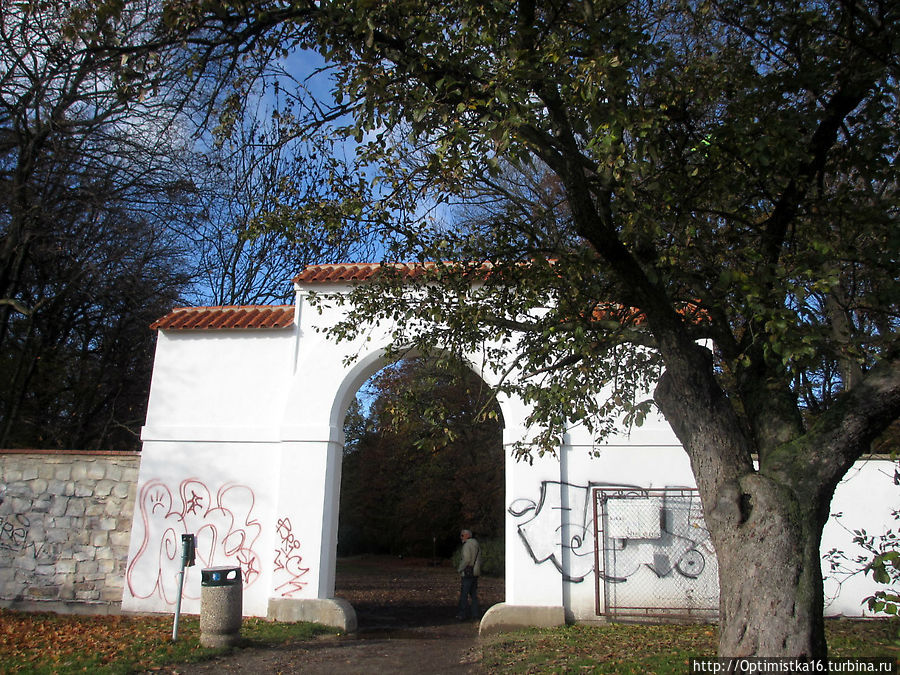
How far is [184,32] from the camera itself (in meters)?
4.84

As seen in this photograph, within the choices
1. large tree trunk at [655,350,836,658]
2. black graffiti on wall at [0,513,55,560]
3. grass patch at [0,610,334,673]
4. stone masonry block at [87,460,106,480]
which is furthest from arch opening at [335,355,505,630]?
large tree trunk at [655,350,836,658]

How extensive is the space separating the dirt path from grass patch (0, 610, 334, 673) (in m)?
0.36

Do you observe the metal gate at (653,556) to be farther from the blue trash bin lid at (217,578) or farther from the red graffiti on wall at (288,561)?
the blue trash bin lid at (217,578)

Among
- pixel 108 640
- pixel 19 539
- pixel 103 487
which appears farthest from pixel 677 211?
pixel 19 539

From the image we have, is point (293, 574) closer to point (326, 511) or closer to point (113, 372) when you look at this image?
point (326, 511)

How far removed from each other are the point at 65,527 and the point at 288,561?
364 centimetres

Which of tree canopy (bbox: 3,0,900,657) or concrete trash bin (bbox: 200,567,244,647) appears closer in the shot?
tree canopy (bbox: 3,0,900,657)

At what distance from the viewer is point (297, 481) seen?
9977 millimetres

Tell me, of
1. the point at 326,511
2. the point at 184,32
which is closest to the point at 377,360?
the point at 326,511

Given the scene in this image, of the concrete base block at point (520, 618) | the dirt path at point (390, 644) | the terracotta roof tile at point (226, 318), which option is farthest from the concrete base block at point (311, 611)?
the terracotta roof tile at point (226, 318)

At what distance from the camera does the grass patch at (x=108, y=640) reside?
6.95m

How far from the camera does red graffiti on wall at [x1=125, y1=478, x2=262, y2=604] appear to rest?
9906 mm

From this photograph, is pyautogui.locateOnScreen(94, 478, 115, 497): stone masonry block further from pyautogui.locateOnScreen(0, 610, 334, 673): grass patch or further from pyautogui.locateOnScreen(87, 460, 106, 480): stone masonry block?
pyautogui.locateOnScreen(0, 610, 334, 673): grass patch

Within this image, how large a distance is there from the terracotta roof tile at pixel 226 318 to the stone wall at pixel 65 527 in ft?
7.22
